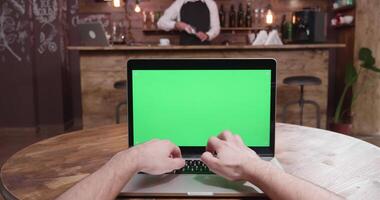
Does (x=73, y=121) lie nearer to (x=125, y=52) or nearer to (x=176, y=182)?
(x=125, y=52)

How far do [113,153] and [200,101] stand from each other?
1.09 feet

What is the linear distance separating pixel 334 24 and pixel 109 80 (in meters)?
3.13

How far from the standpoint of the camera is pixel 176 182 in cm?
91

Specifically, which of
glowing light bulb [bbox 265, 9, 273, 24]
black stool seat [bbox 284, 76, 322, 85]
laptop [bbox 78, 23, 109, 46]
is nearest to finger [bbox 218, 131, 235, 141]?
black stool seat [bbox 284, 76, 322, 85]

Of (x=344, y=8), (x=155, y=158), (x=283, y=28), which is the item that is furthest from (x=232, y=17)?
(x=155, y=158)

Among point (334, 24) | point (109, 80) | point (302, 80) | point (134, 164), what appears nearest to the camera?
point (134, 164)

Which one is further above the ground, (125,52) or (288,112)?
(125,52)

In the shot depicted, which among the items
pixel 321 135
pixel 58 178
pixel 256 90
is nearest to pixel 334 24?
pixel 321 135

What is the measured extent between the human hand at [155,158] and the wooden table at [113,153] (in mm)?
206

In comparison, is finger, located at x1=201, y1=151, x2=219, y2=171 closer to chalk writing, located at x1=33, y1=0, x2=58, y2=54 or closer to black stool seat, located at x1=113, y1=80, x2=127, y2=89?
black stool seat, located at x1=113, y1=80, x2=127, y2=89

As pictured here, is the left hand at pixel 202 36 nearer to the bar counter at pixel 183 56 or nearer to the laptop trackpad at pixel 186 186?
the bar counter at pixel 183 56

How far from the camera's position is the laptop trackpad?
85 centimetres

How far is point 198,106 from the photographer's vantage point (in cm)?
107

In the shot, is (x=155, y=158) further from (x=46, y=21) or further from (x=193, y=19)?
(x=46, y=21)
